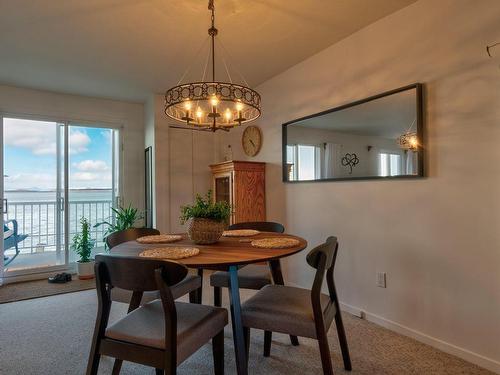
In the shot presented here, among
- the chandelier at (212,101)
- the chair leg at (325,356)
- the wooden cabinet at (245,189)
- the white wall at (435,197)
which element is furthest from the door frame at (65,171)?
the chair leg at (325,356)

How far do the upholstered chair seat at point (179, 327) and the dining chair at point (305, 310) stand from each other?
7.5 inches

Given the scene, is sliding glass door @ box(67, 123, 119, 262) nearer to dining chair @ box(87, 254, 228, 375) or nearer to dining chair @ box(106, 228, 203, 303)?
dining chair @ box(106, 228, 203, 303)

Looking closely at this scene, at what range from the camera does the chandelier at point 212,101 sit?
1.85 metres

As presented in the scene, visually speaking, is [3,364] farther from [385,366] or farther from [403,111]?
[403,111]

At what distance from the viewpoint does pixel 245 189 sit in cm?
349

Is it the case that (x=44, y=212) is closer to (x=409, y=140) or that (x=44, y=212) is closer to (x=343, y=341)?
(x=343, y=341)

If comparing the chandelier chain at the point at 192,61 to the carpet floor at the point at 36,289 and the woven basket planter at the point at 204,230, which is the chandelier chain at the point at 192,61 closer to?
the woven basket planter at the point at 204,230

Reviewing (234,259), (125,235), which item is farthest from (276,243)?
(125,235)

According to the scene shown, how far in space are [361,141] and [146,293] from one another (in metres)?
2.02

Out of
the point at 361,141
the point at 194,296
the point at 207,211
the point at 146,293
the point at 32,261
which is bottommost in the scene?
the point at 32,261

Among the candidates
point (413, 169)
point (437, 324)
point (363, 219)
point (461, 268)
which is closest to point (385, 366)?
point (437, 324)

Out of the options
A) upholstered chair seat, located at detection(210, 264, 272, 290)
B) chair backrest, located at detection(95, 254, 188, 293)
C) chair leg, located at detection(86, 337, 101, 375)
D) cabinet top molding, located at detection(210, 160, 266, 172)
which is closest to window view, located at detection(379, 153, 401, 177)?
upholstered chair seat, located at detection(210, 264, 272, 290)

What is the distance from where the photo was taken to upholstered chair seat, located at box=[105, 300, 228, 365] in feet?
4.26

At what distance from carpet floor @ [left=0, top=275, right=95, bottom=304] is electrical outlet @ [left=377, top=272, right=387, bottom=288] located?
10.00ft
